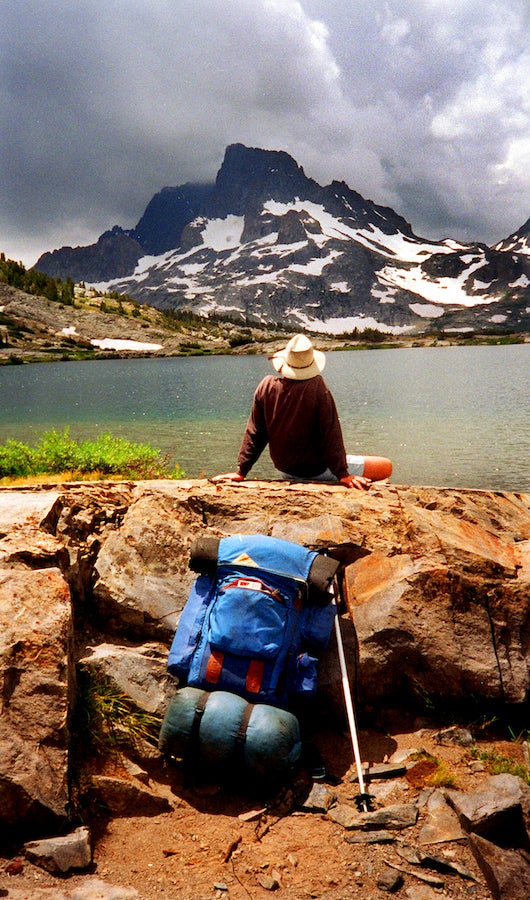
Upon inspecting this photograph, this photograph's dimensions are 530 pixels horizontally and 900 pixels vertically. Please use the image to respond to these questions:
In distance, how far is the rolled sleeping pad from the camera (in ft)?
16.2

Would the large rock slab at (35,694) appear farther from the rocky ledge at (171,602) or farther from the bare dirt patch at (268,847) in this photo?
the bare dirt patch at (268,847)

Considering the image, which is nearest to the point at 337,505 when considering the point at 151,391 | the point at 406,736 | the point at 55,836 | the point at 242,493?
the point at 242,493

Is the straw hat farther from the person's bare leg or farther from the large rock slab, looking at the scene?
the large rock slab

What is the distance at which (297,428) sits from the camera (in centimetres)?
825

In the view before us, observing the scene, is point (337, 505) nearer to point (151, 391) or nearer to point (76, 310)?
point (151, 391)

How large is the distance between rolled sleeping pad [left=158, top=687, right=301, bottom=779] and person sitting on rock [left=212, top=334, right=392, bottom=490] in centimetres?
373

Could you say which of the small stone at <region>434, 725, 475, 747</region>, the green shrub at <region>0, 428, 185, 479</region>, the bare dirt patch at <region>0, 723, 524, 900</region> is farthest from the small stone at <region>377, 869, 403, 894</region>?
the green shrub at <region>0, 428, 185, 479</region>

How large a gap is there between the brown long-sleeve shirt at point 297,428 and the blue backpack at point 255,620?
2.50 m

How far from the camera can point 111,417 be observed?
38094 millimetres

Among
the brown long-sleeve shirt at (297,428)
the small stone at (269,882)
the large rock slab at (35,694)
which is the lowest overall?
the small stone at (269,882)

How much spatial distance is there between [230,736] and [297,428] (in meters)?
4.40

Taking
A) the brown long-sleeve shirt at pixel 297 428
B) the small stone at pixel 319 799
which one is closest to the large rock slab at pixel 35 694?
the small stone at pixel 319 799

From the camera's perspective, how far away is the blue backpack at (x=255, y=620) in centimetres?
545

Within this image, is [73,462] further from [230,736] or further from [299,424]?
[230,736]
